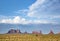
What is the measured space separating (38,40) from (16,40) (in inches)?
162

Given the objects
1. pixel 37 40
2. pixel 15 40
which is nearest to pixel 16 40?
pixel 15 40

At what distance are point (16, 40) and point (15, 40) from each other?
196 mm

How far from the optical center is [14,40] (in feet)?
98.0

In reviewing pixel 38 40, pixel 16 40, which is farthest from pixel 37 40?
pixel 16 40

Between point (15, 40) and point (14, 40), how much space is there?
18cm

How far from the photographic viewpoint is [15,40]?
2991 cm

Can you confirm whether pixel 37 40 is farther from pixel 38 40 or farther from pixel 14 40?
pixel 14 40

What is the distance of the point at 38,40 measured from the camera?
30734 mm

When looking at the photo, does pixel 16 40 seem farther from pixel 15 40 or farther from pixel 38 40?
pixel 38 40

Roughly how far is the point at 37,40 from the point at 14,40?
14.2 feet

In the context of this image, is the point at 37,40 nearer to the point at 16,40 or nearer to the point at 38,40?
the point at 38,40

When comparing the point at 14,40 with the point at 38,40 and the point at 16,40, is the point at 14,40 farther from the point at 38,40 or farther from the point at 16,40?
the point at 38,40

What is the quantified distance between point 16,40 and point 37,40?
3.99 meters

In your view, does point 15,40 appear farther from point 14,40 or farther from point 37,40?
point 37,40
